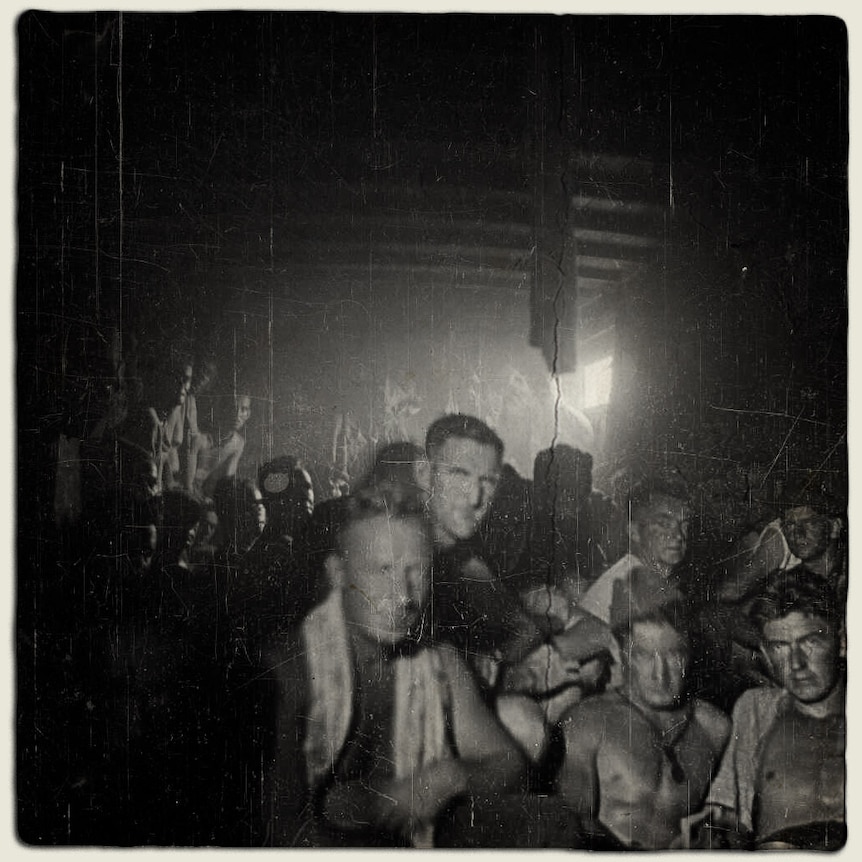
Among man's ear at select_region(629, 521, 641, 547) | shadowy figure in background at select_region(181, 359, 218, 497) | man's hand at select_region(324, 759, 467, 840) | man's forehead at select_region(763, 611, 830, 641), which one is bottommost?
man's hand at select_region(324, 759, 467, 840)

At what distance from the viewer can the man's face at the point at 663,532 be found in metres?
2.10

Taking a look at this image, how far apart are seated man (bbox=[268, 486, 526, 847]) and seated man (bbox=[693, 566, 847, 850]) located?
0.61 meters

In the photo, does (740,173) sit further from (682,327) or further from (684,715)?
(684,715)

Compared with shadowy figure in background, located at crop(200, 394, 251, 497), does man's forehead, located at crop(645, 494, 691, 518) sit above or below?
below

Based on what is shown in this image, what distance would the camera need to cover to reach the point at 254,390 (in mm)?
2113

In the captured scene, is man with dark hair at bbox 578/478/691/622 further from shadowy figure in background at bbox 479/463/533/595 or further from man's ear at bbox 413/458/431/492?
man's ear at bbox 413/458/431/492

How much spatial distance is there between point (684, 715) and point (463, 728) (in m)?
0.61

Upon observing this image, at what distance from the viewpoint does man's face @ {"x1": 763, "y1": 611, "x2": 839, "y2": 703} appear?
2105mm

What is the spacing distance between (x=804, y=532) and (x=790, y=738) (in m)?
0.57

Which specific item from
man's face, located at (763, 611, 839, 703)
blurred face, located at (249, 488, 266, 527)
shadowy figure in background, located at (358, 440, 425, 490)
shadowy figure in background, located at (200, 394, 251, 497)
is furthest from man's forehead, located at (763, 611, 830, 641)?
shadowy figure in background, located at (200, 394, 251, 497)

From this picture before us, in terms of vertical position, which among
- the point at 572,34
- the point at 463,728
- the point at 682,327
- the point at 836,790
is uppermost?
the point at 572,34

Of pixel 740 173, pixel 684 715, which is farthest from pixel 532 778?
pixel 740 173

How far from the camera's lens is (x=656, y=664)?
210cm

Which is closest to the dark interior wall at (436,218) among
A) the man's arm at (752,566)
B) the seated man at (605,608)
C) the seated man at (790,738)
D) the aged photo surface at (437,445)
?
the aged photo surface at (437,445)
